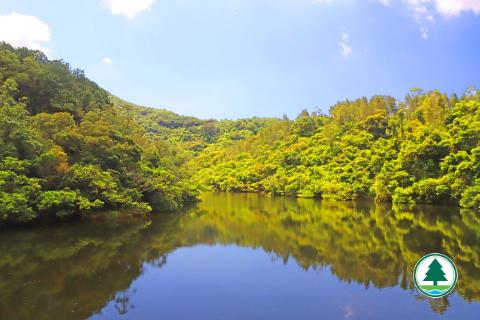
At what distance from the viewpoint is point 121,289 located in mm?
11773

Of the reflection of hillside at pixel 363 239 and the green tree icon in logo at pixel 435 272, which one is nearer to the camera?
the green tree icon in logo at pixel 435 272

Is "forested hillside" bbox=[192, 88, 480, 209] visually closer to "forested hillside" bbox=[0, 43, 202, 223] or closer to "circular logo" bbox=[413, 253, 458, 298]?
"forested hillside" bbox=[0, 43, 202, 223]

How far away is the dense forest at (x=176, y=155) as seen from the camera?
2327 centimetres

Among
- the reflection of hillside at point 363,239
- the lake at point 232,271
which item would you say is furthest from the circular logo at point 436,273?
the reflection of hillside at point 363,239

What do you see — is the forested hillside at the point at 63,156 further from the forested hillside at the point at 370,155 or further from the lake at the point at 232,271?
the forested hillside at the point at 370,155

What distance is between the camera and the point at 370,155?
172 ft

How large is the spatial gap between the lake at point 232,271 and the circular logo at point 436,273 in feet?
16.9

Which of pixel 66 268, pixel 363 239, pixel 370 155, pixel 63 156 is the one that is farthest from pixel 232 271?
pixel 370 155

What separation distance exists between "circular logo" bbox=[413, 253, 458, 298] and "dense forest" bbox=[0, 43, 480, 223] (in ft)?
63.1

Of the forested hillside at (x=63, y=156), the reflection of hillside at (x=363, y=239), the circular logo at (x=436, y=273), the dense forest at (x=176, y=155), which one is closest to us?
the circular logo at (x=436, y=273)

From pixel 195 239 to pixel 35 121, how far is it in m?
13.5

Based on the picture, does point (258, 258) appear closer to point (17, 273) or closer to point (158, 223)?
point (17, 273)

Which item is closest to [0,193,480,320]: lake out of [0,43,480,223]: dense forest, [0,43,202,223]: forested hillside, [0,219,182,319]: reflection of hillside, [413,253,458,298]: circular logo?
[0,219,182,319]: reflection of hillside

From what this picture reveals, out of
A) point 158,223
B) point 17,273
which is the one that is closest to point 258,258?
point 17,273
